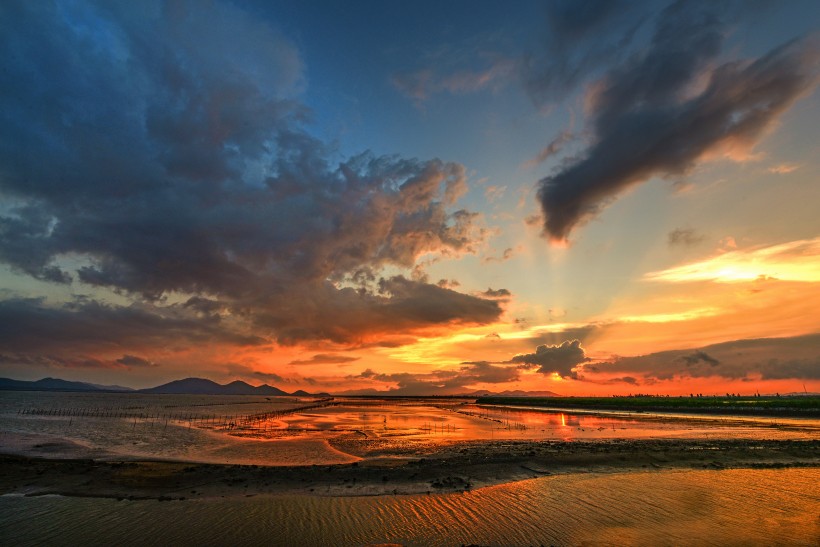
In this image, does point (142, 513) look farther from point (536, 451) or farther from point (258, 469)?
point (536, 451)

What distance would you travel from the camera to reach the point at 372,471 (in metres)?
26.8

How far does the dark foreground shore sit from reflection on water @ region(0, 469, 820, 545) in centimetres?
183

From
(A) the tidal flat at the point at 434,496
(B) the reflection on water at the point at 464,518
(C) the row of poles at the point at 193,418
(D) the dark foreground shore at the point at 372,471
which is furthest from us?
(C) the row of poles at the point at 193,418

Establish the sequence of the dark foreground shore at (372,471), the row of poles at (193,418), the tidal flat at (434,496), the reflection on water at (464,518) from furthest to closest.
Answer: the row of poles at (193,418) < the dark foreground shore at (372,471) < the tidal flat at (434,496) < the reflection on water at (464,518)

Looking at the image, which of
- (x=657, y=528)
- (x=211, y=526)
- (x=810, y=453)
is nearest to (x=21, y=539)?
(x=211, y=526)

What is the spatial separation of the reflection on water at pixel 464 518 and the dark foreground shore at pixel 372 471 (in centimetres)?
183

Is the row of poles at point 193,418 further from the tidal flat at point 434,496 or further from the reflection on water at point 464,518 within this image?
the reflection on water at point 464,518

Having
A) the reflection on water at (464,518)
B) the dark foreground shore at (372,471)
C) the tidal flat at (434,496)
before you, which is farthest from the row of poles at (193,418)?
the reflection on water at (464,518)

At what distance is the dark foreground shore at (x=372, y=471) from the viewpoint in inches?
898

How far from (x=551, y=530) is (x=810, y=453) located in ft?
108

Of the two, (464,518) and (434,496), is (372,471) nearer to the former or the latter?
(434,496)

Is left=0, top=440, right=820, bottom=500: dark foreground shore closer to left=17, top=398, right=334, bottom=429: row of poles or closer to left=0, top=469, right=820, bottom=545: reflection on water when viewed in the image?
left=0, top=469, right=820, bottom=545: reflection on water

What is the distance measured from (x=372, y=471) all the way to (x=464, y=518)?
10641 mm

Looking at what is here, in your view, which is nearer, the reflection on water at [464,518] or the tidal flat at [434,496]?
the reflection on water at [464,518]
